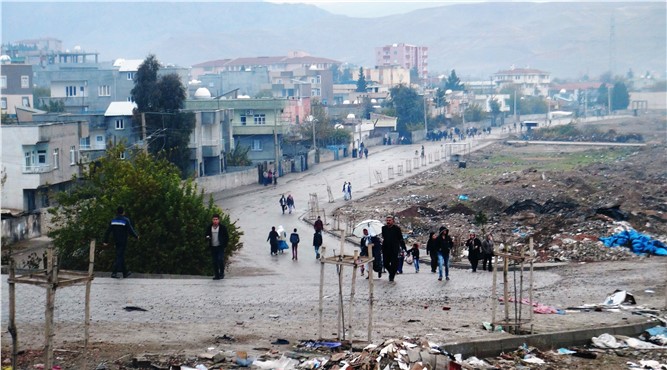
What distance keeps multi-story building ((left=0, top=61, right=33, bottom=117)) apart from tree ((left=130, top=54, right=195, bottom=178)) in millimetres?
34054

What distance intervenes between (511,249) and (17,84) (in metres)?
64.6

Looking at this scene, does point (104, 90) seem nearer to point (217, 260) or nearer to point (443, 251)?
point (443, 251)

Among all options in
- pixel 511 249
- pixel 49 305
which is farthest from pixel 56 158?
pixel 49 305

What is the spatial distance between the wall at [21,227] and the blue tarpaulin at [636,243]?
14779 millimetres

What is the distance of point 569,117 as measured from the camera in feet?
Result: 412

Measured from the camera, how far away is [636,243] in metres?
23.5

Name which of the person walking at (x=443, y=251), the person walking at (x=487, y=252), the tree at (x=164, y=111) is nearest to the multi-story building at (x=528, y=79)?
the tree at (x=164, y=111)

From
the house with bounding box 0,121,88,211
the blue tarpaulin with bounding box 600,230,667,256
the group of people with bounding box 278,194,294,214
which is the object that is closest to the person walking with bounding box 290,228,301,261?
the blue tarpaulin with bounding box 600,230,667,256

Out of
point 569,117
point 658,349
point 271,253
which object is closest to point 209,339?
point 658,349

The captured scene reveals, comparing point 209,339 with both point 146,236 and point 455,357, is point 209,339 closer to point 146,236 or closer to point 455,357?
point 455,357

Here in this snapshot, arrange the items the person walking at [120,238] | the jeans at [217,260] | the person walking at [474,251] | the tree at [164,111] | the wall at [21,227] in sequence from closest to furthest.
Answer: the person walking at [120,238], the jeans at [217,260], the person walking at [474,251], the wall at [21,227], the tree at [164,111]

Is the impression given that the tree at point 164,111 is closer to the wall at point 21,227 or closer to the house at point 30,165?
the house at point 30,165

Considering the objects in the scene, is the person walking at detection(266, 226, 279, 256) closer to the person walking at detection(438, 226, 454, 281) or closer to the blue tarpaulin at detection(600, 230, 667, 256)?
the blue tarpaulin at detection(600, 230, 667, 256)

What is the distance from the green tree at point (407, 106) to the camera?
93500mm
